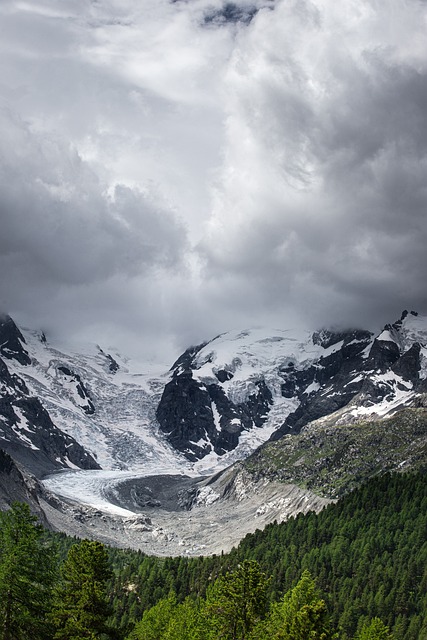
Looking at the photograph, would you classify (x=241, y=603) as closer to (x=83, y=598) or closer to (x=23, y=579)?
(x=83, y=598)

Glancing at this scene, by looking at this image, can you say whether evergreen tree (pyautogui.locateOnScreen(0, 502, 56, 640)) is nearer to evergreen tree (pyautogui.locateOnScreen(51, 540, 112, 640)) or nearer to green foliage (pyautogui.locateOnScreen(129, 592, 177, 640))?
evergreen tree (pyautogui.locateOnScreen(51, 540, 112, 640))

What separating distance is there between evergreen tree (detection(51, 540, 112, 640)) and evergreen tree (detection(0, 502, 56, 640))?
1.78 metres

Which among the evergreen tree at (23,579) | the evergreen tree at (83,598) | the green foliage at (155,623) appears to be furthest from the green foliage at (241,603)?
the green foliage at (155,623)

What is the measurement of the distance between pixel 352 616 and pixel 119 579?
6232 cm

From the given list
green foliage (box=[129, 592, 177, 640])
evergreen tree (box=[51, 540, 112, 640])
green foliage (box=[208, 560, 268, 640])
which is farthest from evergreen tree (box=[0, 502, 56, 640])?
green foliage (box=[129, 592, 177, 640])

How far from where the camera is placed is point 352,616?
158750 millimetres

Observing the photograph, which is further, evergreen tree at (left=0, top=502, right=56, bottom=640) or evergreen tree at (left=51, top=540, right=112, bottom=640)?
evergreen tree at (left=51, top=540, right=112, bottom=640)

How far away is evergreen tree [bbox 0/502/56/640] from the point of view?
181 feet

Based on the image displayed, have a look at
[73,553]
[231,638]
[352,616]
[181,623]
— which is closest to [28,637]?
[73,553]

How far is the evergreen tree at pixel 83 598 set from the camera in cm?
5834

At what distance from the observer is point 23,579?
54.8 metres

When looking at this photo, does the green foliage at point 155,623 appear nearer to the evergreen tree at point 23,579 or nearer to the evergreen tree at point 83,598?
the evergreen tree at point 83,598

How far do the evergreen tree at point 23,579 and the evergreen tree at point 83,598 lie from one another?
178cm

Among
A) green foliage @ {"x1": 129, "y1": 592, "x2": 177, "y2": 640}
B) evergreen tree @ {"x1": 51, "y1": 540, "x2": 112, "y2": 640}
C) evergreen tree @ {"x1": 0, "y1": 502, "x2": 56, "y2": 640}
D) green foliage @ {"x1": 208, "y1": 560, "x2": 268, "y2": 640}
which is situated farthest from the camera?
green foliage @ {"x1": 129, "y1": 592, "x2": 177, "y2": 640}
